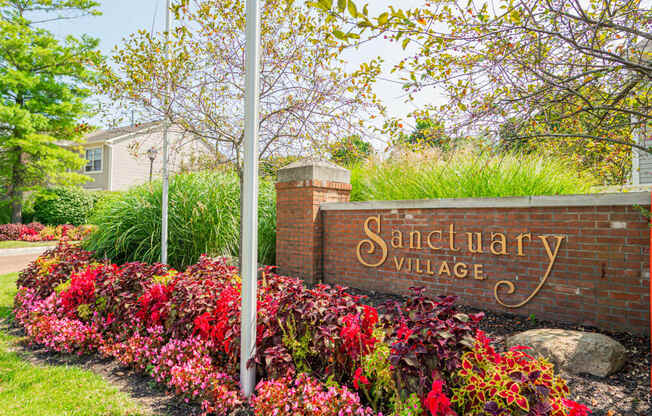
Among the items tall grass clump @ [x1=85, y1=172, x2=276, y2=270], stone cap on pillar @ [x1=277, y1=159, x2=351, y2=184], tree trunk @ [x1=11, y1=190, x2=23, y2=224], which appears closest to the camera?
stone cap on pillar @ [x1=277, y1=159, x2=351, y2=184]

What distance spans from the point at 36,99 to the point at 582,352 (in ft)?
73.8

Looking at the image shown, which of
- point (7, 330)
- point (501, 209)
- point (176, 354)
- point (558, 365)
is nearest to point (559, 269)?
point (501, 209)

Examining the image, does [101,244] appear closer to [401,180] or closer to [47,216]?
[401,180]

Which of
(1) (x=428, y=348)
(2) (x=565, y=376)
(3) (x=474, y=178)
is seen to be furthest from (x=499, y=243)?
(1) (x=428, y=348)

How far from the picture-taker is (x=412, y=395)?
86.9 inches

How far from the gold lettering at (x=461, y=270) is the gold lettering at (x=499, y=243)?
41 centimetres

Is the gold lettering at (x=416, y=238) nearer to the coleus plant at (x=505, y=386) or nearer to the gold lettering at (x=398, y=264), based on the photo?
the gold lettering at (x=398, y=264)

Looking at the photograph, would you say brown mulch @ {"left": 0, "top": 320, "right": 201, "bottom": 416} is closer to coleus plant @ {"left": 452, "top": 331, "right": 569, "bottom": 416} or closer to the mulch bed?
coleus plant @ {"left": 452, "top": 331, "right": 569, "bottom": 416}

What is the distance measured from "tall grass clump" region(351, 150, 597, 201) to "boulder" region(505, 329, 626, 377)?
209 centimetres

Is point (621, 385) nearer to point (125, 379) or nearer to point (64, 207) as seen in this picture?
point (125, 379)

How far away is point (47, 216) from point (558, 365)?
23.8m

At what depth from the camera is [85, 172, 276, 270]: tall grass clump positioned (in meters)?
6.69

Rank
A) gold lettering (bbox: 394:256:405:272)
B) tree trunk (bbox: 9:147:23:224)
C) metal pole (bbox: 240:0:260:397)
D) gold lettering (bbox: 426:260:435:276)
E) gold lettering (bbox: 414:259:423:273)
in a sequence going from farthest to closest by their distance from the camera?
tree trunk (bbox: 9:147:23:224) → gold lettering (bbox: 394:256:405:272) → gold lettering (bbox: 414:259:423:273) → gold lettering (bbox: 426:260:435:276) → metal pole (bbox: 240:0:260:397)

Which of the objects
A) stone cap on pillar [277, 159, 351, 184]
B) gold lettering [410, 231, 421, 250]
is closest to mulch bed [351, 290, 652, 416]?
gold lettering [410, 231, 421, 250]
